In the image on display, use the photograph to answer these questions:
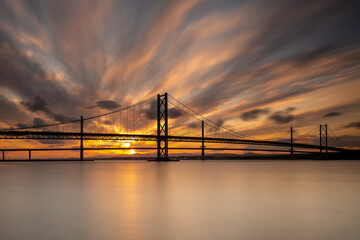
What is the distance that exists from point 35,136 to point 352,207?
2398 inches

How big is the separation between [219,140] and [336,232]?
6306 centimetres

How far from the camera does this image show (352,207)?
289 inches

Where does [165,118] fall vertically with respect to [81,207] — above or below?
above

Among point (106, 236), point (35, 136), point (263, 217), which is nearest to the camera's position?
point (106, 236)

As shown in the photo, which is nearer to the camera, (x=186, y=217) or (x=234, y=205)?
(x=186, y=217)

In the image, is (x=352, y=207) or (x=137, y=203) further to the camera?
(x=137, y=203)

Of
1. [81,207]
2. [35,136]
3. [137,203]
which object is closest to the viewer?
[81,207]

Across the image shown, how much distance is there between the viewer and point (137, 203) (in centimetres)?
801

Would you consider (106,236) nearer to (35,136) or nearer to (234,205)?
(234,205)

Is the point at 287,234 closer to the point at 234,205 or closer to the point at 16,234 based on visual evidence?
the point at 234,205

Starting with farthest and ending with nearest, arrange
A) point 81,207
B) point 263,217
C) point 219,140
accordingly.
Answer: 1. point 219,140
2. point 81,207
3. point 263,217

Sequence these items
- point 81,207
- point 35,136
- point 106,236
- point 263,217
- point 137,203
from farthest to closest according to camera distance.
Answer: point 35,136 → point 137,203 → point 81,207 → point 263,217 → point 106,236

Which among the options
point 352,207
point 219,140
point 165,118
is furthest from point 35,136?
point 352,207

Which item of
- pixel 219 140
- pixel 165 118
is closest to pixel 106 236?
pixel 165 118
